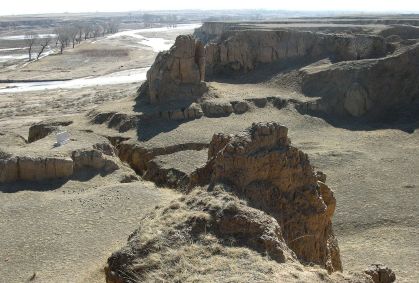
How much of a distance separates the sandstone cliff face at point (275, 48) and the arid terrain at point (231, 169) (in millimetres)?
101

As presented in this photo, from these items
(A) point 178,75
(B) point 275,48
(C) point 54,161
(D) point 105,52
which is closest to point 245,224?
(C) point 54,161

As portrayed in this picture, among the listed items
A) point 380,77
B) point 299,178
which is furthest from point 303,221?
point 380,77

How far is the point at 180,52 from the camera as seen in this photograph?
33625 millimetres

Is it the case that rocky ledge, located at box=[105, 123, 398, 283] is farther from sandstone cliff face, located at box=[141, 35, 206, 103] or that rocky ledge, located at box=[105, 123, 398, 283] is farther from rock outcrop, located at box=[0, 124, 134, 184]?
sandstone cliff face, located at box=[141, 35, 206, 103]

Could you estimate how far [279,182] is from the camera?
13672 millimetres

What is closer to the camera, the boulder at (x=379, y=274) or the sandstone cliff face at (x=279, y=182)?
the boulder at (x=379, y=274)

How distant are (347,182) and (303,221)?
1154 cm

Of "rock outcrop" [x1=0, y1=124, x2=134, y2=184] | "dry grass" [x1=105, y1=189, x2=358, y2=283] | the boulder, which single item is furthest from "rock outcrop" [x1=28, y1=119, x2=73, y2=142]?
the boulder

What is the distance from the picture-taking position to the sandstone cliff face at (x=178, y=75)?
32844mm

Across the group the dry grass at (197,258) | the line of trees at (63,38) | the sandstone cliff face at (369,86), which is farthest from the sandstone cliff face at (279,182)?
the line of trees at (63,38)

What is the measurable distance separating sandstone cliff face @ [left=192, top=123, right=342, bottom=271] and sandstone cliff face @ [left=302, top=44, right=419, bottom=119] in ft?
69.3

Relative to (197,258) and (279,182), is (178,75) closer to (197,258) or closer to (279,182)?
(279,182)

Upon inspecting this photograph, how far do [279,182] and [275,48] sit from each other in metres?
29.9

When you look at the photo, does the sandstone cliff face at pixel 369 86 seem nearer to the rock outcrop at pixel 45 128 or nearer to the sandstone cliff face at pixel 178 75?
the sandstone cliff face at pixel 178 75
